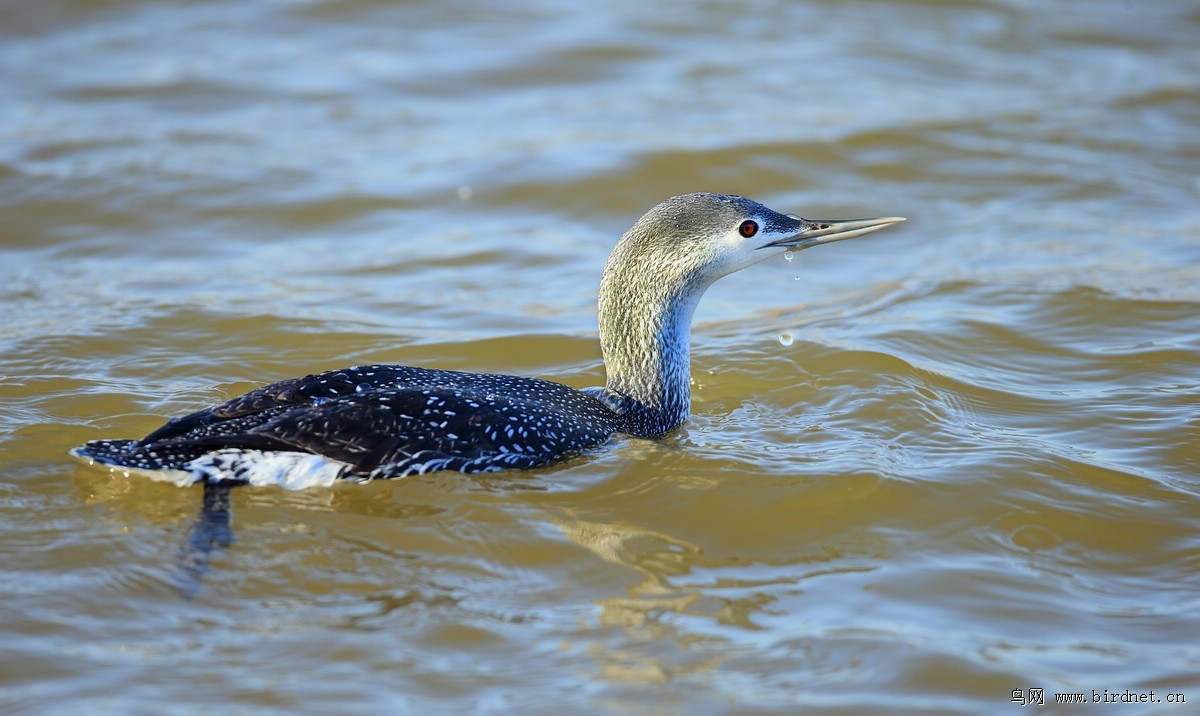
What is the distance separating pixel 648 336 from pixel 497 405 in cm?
111

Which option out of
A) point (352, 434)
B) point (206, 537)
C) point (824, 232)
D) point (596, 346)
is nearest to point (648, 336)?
point (824, 232)

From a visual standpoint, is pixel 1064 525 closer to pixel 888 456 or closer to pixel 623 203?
pixel 888 456

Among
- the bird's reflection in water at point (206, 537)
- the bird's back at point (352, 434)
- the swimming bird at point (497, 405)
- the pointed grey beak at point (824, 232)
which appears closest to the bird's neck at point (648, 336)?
the swimming bird at point (497, 405)

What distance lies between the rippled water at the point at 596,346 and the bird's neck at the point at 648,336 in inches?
9.0

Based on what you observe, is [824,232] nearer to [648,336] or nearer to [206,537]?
[648,336]

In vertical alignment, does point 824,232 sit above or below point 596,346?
above

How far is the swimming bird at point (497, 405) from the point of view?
18.4ft

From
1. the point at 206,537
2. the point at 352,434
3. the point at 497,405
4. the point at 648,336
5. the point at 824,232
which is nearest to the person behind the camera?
the point at 206,537

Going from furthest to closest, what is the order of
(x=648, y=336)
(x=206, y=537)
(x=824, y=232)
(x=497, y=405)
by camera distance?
(x=648, y=336) → (x=824, y=232) → (x=497, y=405) → (x=206, y=537)

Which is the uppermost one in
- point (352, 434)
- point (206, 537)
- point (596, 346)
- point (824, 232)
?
point (824, 232)

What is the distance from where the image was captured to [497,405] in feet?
19.6

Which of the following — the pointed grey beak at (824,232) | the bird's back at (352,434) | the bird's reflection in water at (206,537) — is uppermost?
the pointed grey beak at (824,232)

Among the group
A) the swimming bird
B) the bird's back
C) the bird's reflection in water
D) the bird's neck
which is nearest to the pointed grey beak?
the swimming bird

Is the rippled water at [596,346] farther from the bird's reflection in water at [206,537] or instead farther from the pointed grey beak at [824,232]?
the pointed grey beak at [824,232]
